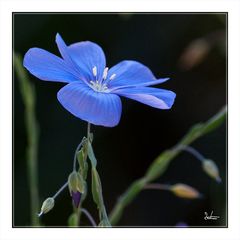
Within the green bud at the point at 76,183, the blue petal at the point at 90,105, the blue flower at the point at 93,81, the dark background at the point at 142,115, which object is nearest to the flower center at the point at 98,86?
the blue flower at the point at 93,81

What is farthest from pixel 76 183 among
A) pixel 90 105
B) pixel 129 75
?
pixel 129 75

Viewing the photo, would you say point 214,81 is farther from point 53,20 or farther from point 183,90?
point 53,20

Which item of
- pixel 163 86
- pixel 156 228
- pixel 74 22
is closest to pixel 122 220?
pixel 156 228

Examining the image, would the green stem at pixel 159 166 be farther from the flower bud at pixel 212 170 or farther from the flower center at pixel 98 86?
the flower center at pixel 98 86

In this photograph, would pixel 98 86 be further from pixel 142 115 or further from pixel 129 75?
pixel 142 115

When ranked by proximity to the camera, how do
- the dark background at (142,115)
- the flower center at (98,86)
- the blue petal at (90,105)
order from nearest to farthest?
the blue petal at (90,105) → the flower center at (98,86) → the dark background at (142,115)

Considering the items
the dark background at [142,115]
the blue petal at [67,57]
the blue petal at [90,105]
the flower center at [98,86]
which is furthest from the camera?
the dark background at [142,115]
